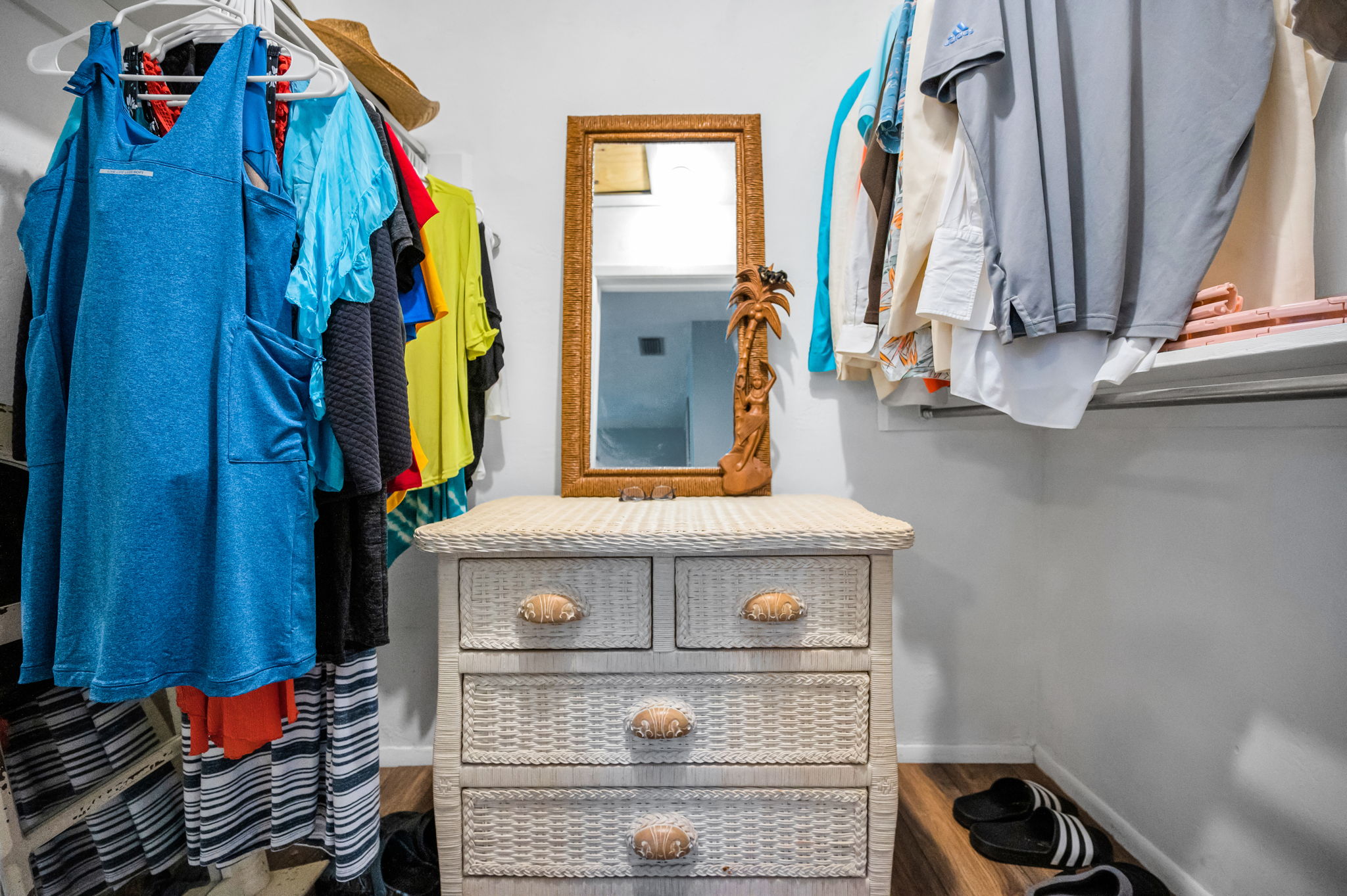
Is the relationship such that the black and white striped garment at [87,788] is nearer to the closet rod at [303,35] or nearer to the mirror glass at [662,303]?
the mirror glass at [662,303]

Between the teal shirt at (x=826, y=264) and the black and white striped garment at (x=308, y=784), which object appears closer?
the black and white striped garment at (x=308, y=784)

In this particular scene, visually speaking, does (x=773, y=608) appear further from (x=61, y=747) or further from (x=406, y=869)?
(x=61, y=747)

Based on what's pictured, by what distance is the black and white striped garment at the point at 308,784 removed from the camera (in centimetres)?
92

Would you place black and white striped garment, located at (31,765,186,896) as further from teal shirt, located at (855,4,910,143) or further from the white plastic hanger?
teal shirt, located at (855,4,910,143)

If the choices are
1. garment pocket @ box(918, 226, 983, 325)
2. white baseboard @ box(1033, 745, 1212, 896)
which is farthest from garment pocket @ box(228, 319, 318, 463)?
white baseboard @ box(1033, 745, 1212, 896)

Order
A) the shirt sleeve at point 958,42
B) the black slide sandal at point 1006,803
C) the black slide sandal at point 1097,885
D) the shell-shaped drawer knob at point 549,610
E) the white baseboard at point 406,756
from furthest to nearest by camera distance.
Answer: the white baseboard at point 406,756, the black slide sandal at point 1006,803, the black slide sandal at point 1097,885, the shell-shaped drawer knob at point 549,610, the shirt sleeve at point 958,42

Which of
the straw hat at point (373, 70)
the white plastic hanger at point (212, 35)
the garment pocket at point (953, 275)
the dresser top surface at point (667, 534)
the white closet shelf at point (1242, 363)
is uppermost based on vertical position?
the straw hat at point (373, 70)

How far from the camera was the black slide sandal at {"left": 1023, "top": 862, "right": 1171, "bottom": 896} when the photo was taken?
110cm

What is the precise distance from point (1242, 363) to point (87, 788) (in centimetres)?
191

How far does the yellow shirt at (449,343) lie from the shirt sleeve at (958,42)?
3.34ft

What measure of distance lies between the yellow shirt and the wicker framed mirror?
27cm

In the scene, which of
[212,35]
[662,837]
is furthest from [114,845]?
[212,35]

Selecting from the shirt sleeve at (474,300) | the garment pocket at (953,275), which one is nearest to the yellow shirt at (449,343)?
the shirt sleeve at (474,300)

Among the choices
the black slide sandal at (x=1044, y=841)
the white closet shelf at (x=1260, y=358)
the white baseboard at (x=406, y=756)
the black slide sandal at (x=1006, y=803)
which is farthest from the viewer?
the white baseboard at (x=406, y=756)
